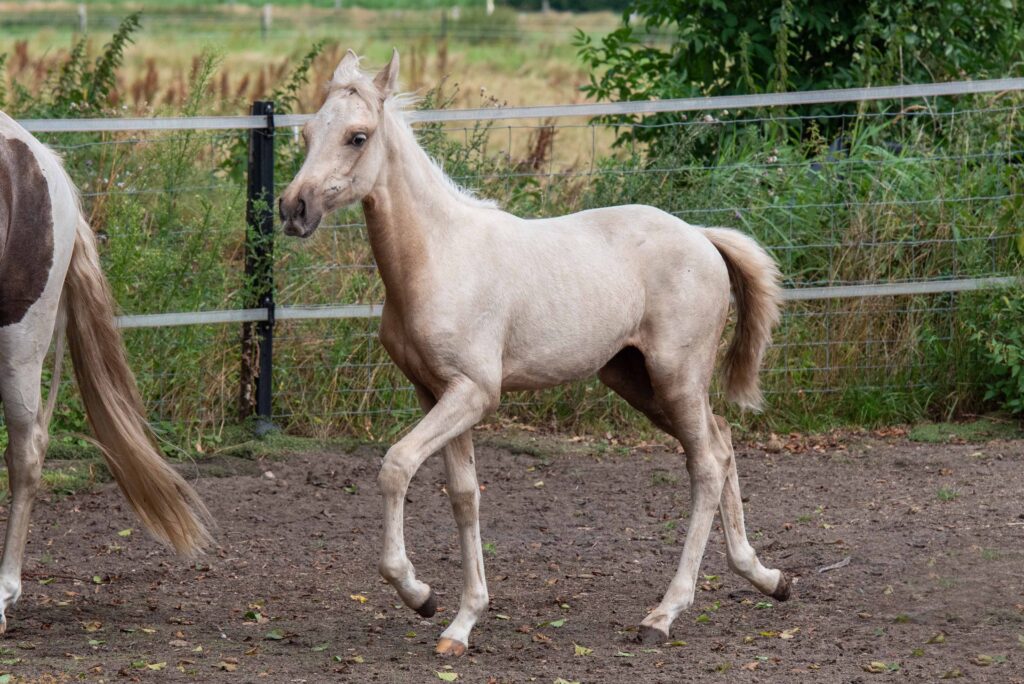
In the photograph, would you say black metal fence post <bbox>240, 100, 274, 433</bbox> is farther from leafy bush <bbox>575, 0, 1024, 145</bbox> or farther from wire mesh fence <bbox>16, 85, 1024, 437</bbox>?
leafy bush <bbox>575, 0, 1024, 145</bbox>

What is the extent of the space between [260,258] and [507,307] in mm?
2722

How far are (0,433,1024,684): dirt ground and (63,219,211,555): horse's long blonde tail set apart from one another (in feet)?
0.99

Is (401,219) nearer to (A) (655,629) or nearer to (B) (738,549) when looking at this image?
(A) (655,629)

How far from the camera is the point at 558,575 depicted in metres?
5.25

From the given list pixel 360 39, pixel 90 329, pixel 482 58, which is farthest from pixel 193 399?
pixel 360 39

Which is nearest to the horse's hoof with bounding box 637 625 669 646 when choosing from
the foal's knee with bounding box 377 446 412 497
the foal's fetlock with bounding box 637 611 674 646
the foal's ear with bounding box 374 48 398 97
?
the foal's fetlock with bounding box 637 611 674 646

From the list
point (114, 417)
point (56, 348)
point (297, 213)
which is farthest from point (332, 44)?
point (297, 213)

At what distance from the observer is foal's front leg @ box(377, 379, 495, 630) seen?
398 centimetres

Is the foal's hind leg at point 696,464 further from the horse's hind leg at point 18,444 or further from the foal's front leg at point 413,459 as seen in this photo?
the horse's hind leg at point 18,444

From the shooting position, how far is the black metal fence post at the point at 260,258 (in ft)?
22.0

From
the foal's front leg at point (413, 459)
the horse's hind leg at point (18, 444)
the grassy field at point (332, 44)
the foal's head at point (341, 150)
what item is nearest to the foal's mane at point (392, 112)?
the foal's head at point (341, 150)

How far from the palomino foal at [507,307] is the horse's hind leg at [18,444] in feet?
4.08

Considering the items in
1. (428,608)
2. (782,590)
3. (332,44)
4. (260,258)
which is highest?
(332,44)

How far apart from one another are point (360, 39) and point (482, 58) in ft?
11.8
